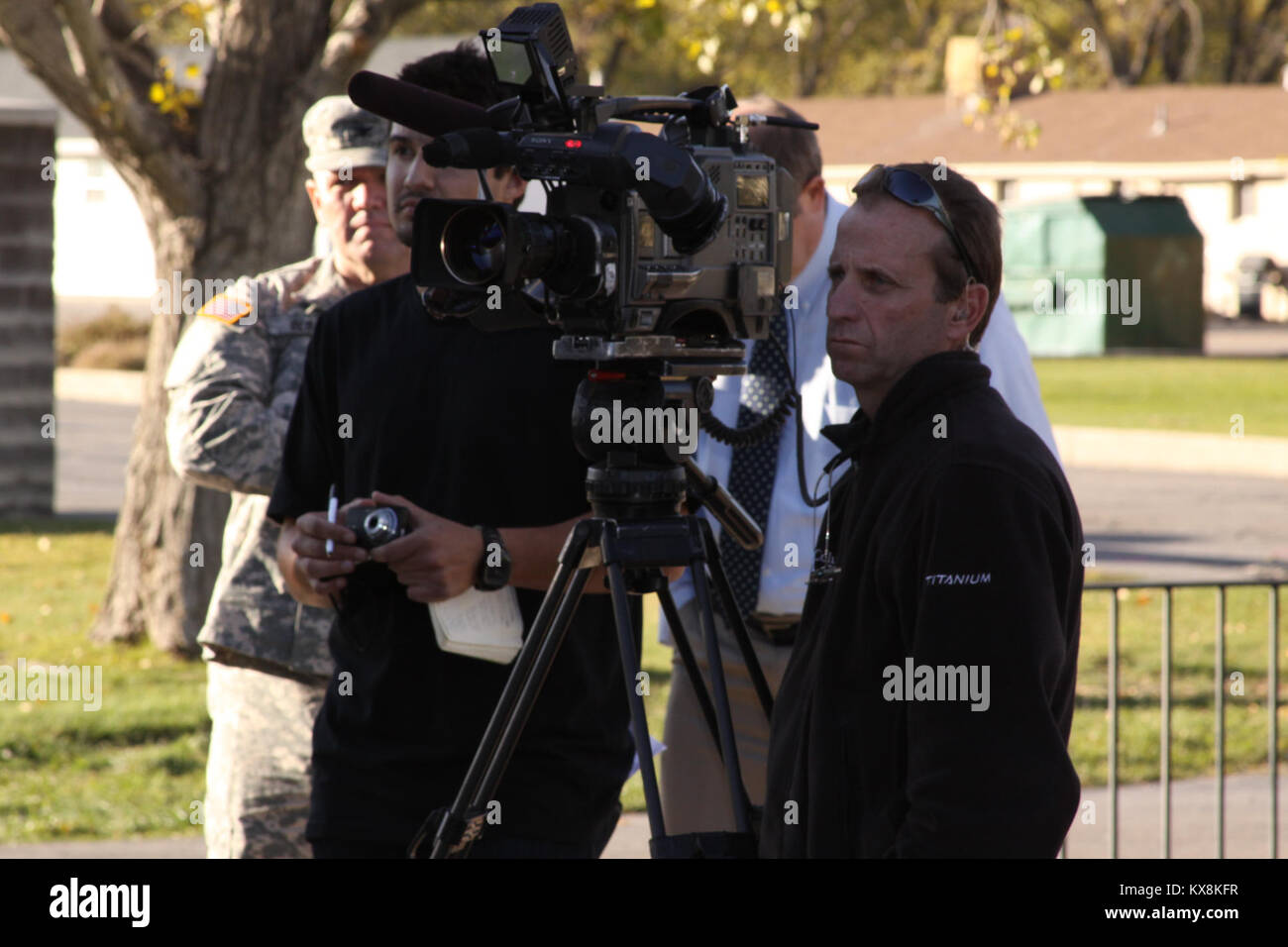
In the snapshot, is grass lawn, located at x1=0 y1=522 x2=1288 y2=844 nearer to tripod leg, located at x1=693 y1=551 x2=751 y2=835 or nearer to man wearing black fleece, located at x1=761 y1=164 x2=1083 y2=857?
tripod leg, located at x1=693 y1=551 x2=751 y2=835

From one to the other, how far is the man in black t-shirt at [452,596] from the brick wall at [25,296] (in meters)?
10.1

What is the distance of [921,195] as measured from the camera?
2424 millimetres

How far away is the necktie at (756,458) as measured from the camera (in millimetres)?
3855

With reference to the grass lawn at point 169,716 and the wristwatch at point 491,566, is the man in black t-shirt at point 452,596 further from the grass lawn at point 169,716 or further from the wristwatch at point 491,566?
the grass lawn at point 169,716

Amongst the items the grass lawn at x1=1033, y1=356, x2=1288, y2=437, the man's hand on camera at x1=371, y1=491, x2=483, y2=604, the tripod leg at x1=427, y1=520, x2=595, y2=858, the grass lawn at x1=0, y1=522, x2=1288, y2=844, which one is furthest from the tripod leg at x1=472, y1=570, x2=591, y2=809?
the grass lawn at x1=1033, y1=356, x2=1288, y2=437

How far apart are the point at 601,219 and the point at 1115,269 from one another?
1311 inches

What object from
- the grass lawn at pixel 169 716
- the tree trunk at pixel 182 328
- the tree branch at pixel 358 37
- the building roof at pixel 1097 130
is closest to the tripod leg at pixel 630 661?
the grass lawn at pixel 169 716

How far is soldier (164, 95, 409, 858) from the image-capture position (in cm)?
363

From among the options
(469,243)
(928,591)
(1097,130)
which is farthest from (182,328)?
(1097,130)

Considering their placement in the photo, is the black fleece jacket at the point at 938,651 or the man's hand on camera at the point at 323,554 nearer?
the black fleece jacket at the point at 938,651

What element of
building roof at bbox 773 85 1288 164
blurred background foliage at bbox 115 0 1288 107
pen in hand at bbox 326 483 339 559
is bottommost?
pen in hand at bbox 326 483 339 559

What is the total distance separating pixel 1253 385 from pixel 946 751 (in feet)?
81.3

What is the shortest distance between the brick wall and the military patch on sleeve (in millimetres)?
9182

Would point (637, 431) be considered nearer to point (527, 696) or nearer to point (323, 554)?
point (527, 696)
